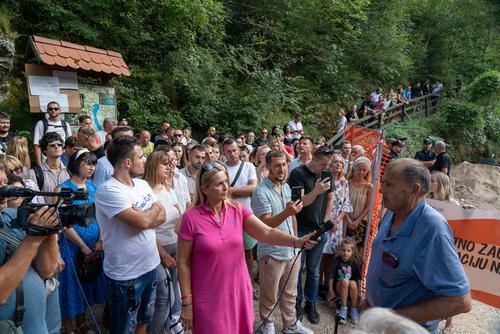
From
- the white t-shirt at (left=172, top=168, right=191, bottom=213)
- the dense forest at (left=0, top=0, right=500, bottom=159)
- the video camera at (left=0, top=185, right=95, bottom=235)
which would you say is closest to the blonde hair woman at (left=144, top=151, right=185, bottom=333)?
the white t-shirt at (left=172, top=168, right=191, bottom=213)

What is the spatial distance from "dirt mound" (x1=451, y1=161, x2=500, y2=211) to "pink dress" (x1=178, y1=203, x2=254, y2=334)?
12689 mm

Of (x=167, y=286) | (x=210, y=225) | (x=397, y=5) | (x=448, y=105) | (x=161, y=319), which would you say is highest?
(x=397, y=5)

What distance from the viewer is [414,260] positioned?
6.59ft

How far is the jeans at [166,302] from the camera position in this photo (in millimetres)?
3293

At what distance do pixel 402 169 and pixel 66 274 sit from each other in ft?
10.5

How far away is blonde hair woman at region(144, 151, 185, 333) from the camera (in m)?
3.38

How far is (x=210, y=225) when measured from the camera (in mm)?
2570

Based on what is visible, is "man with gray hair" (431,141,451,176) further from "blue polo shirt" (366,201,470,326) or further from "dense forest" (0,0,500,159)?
"blue polo shirt" (366,201,470,326)

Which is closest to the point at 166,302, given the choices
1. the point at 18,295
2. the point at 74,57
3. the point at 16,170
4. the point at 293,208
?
the point at 293,208

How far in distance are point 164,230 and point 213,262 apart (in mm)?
1123

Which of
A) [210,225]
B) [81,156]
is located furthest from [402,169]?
[81,156]

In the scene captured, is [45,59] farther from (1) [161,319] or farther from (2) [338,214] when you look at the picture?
(2) [338,214]

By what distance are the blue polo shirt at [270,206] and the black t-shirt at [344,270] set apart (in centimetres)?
111

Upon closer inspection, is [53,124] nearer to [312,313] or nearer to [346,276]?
[312,313]
